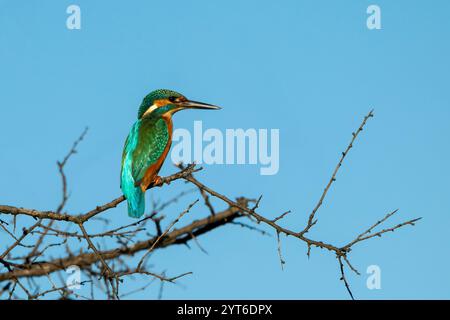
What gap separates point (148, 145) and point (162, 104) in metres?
0.57

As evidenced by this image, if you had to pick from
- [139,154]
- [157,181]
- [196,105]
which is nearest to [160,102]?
[196,105]

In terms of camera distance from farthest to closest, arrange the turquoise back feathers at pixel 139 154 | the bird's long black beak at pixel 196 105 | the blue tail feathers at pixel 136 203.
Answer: the bird's long black beak at pixel 196 105, the turquoise back feathers at pixel 139 154, the blue tail feathers at pixel 136 203

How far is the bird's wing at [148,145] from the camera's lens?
14.6 feet

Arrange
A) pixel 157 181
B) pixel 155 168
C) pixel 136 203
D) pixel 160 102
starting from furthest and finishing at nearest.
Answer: pixel 160 102
pixel 155 168
pixel 157 181
pixel 136 203

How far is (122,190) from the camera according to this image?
4266 millimetres

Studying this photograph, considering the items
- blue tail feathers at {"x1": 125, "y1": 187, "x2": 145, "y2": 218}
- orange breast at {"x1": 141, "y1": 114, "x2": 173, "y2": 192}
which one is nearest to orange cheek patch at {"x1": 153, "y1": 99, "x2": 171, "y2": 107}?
orange breast at {"x1": 141, "y1": 114, "x2": 173, "y2": 192}

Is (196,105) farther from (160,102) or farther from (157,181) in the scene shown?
(157,181)

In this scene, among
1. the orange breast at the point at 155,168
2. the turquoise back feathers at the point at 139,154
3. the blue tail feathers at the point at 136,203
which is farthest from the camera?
the orange breast at the point at 155,168

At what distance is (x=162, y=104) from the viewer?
5.12 meters

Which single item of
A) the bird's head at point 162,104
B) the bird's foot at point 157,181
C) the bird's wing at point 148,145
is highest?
the bird's head at point 162,104

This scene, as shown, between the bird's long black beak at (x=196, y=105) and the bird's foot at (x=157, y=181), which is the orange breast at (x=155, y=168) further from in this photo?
the bird's long black beak at (x=196, y=105)

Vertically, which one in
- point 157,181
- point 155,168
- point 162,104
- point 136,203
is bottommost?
point 136,203

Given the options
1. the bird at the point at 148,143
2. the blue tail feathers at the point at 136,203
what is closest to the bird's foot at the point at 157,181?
the bird at the point at 148,143
